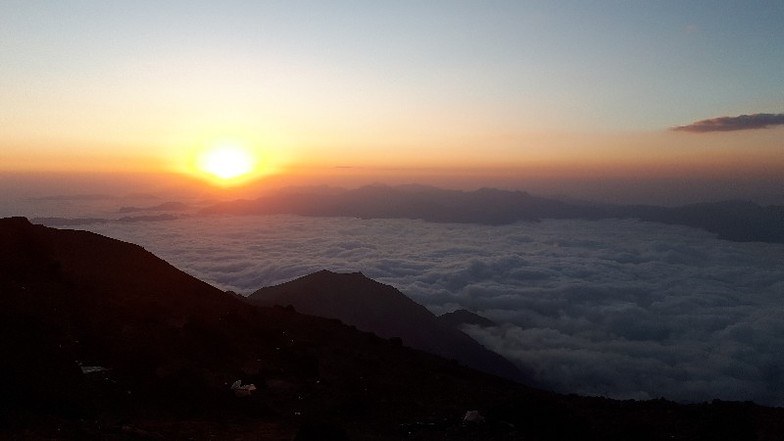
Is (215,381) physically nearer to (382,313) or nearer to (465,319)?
(382,313)

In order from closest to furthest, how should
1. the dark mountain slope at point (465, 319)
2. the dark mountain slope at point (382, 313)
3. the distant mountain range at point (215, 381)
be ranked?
the distant mountain range at point (215, 381) < the dark mountain slope at point (382, 313) < the dark mountain slope at point (465, 319)

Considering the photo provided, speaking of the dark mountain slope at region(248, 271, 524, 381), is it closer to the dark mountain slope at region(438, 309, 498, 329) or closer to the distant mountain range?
the dark mountain slope at region(438, 309, 498, 329)

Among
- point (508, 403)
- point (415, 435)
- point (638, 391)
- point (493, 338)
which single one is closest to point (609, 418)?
point (508, 403)

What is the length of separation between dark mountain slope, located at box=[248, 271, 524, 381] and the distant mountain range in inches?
3232

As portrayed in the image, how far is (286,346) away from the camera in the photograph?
1032 inches

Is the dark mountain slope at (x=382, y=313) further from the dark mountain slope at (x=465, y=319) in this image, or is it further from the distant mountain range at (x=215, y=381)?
the distant mountain range at (x=215, y=381)

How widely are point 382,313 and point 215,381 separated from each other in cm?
10284

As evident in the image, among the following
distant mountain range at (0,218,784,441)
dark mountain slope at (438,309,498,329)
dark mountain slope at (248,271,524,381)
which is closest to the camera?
distant mountain range at (0,218,784,441)

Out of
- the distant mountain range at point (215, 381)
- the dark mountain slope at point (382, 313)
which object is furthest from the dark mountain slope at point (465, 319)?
the distant mountain range at point (215, 381)

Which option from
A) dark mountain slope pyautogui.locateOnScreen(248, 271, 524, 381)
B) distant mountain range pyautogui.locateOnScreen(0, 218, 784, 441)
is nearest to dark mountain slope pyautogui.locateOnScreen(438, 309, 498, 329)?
dark mountain slope pyautogui.locateOnScreen(248, 271, 524, 381)

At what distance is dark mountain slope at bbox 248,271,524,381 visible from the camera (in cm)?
11450

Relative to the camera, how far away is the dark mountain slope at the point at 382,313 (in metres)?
114

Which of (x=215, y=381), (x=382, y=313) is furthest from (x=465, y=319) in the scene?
(x=215, y=381)

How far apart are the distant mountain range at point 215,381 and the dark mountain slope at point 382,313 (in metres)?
82.1
